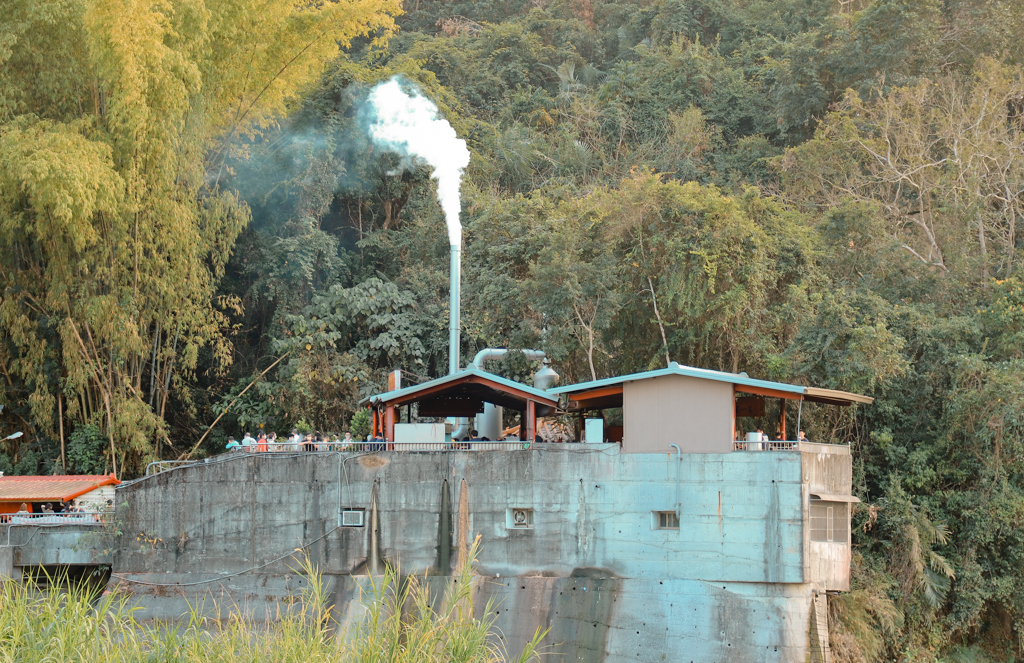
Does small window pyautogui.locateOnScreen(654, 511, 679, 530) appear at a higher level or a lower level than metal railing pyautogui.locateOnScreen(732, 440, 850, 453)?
lower

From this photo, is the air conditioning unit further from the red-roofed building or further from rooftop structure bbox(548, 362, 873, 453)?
the red-roofed building

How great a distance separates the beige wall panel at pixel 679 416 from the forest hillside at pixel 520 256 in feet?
15.5

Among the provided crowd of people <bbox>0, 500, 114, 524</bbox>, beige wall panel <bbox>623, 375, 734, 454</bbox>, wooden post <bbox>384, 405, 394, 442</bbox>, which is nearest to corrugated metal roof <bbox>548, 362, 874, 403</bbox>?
beige wall panel <bbox>623, 375, 734, 454</bbox>

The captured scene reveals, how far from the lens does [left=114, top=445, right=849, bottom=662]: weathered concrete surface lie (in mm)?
A: 20312

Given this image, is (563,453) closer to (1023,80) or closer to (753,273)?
(753,273)

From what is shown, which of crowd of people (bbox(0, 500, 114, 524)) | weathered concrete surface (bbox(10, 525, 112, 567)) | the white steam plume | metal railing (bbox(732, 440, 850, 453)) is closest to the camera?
metal railing (bbox(732, 440, 850, 453))

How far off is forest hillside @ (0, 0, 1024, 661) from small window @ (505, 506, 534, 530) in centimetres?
679

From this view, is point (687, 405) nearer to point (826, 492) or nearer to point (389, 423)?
point (826, 492)

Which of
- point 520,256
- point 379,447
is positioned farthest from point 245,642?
point 520,256

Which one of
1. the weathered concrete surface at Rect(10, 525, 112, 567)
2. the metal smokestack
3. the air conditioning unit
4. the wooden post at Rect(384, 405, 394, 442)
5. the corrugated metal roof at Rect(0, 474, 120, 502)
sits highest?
the metal smokestack

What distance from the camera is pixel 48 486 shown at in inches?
1013

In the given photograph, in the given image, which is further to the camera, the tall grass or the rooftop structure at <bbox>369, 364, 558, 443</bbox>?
the rooftop structure at <bbox>369, 364, 558, 443</bbox>

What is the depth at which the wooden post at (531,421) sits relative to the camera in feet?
75.7

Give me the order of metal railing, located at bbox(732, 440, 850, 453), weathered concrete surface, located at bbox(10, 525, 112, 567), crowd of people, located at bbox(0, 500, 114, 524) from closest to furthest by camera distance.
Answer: metal railing, located at bbox(732, 440, 850, 453), weathered concrete surface, located at bbox(10, 525, 112, 567), crowd of people, located at bbox(0, 500, 114, 524)
